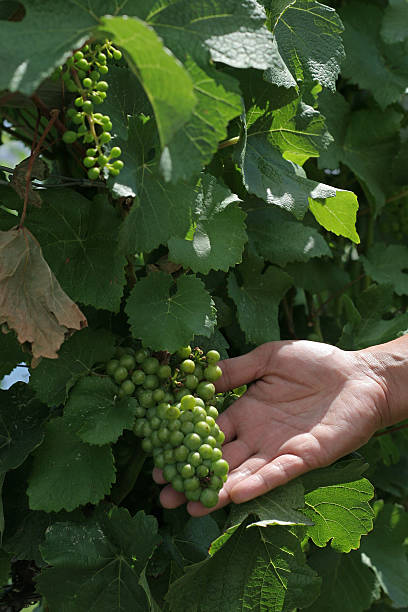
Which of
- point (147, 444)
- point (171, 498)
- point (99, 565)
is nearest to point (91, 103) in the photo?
point (147, 444)

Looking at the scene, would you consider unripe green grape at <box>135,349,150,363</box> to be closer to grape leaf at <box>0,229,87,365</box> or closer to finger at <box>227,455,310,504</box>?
grape leaf at <box>0,229,87,365</box>

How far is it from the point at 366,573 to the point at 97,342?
3.65 feet

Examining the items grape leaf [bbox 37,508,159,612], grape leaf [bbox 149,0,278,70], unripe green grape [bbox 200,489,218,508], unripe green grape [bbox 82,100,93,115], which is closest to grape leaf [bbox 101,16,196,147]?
grape leaf [bbox 149,0,278,70]

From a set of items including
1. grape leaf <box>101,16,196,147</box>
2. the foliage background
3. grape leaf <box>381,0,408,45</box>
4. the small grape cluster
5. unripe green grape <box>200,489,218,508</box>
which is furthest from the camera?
grape leaf <box>381,0,408,45</box>

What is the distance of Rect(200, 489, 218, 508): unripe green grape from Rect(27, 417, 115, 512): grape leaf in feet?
0.51

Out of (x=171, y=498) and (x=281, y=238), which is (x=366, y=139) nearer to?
(x=281, y=238)

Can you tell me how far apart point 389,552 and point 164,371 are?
1.14m

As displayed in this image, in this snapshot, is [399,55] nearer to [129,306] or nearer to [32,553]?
[129,306]

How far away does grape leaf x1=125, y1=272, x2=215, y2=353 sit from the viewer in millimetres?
1009

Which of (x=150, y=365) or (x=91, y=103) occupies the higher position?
(x=91, y=103)

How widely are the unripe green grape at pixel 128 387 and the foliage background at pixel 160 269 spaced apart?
0.04m

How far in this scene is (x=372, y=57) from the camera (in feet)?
5.92

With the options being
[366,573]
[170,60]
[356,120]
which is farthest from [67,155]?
[366,573]

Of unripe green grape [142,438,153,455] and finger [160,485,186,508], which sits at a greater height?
unripe green grape [142,438,153,455]
